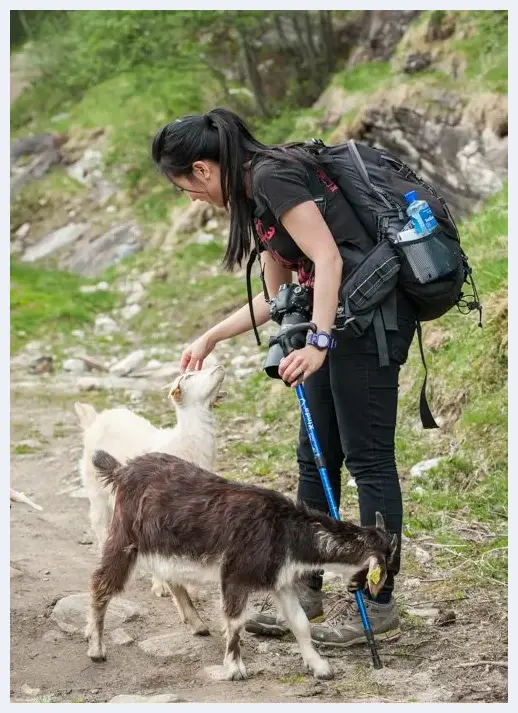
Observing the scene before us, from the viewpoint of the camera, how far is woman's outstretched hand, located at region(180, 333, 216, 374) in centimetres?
429

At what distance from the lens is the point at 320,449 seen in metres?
3.96

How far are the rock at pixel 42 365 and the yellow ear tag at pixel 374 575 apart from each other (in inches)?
281

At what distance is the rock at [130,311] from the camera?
1222 cm

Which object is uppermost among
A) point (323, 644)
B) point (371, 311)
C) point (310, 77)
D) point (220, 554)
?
point (371, 311)

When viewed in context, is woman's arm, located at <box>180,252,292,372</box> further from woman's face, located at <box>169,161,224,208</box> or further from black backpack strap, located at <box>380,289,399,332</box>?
black backpack strap, located at <box>380,289,399,332</box>

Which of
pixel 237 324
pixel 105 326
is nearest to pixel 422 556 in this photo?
pixel 237 324

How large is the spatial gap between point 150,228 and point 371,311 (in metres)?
11.8

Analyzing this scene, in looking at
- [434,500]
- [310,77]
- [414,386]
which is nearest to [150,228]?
[310,77]

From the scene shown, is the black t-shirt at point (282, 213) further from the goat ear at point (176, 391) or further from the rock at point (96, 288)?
the rock at point (96, 288)

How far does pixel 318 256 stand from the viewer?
3414 mm

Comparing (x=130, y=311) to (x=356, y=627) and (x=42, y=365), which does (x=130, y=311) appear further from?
(x=356, y=627)

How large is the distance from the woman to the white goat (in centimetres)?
94

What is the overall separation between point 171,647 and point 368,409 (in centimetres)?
134

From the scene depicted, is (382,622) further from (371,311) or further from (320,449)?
(371,311)
